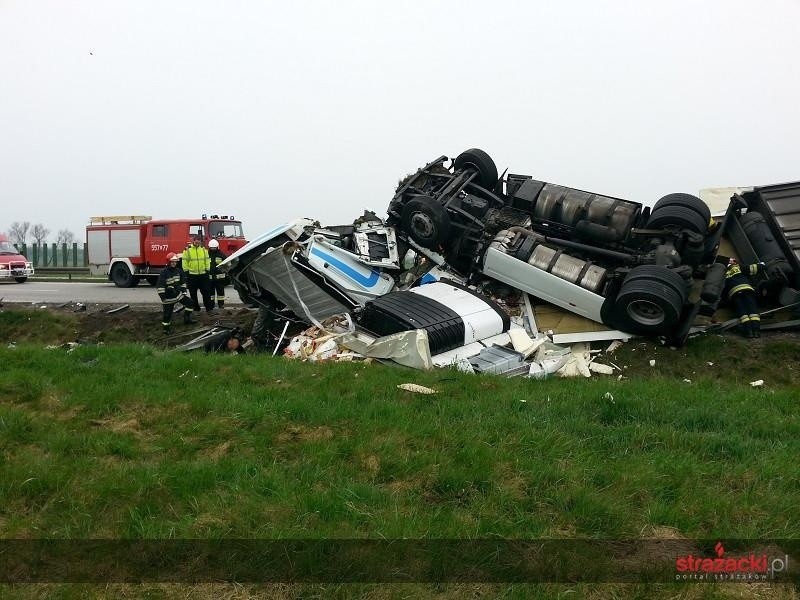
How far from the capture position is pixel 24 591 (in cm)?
226

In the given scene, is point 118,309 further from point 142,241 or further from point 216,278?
point 142,241

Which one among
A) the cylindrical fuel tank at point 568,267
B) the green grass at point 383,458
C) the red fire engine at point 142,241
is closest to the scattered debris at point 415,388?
the green grass at point 383,458

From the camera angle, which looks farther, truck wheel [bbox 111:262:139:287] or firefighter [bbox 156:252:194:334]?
truck wheel [bbox 111:262:139:287]

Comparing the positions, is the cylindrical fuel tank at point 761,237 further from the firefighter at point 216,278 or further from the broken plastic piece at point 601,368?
the firefighter at point 216,278

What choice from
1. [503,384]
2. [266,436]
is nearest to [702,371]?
[503,384]

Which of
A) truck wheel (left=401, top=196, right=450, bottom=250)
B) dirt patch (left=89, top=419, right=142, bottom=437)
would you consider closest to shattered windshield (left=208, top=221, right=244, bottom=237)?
truck wheel (left=401, top=196, right=450, bottom=250)

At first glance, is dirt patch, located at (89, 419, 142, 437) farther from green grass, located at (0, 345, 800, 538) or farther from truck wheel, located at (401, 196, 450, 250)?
truck wheel, located at (401, 196, 450, 250)

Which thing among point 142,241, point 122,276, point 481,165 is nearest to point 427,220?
point 481,165

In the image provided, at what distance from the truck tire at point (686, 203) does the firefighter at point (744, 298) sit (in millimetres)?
752

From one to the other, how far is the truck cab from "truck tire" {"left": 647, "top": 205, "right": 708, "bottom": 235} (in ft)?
68.1

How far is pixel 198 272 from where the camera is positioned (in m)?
10.3

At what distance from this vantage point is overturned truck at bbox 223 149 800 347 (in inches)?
262

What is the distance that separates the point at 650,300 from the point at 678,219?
4.52 feet

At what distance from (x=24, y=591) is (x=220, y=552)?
688 millimetres
